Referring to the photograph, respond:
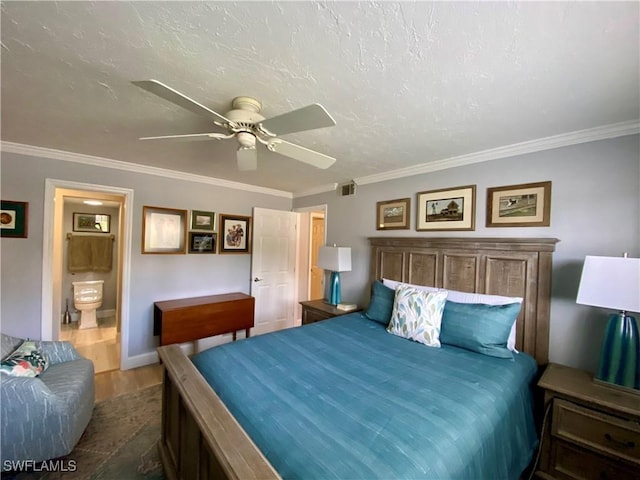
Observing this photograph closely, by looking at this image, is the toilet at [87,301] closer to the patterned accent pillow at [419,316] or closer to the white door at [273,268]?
the white door at [273,268]

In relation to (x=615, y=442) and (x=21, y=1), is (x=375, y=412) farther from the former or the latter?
(x=21, y=1)

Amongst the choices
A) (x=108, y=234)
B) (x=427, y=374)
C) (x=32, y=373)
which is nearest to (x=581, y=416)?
(x=427, y=374)

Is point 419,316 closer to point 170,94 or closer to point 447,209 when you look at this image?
point 447,209

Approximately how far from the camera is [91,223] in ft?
15.8

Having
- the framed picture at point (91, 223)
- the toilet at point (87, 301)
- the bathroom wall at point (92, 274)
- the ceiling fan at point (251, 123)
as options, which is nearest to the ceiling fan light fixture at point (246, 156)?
the ceiling fan at point (251, 123)

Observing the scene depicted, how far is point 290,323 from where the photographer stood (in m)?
4.61

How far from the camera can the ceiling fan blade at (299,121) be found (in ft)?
3.91

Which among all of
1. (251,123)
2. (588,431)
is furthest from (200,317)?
(588,431)

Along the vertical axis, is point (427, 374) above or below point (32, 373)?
above

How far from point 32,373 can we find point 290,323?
3169mm

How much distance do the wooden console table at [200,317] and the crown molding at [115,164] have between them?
1.54m

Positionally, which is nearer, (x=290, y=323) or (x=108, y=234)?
(x=290, y=323)

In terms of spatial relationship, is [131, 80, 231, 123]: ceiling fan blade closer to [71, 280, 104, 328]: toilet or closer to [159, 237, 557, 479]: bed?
[159, 237, 557, 479]: bed

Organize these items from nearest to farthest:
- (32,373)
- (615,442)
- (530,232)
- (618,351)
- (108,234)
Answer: (615,442)
(618,351)
(32,373)
(530,232)
(108,234)
